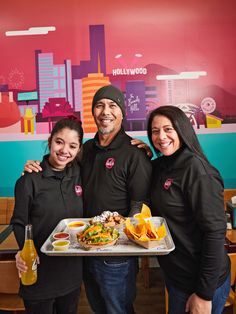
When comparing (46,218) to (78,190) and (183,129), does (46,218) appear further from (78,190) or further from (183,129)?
(183,129)

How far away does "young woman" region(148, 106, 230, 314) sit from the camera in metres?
1.31

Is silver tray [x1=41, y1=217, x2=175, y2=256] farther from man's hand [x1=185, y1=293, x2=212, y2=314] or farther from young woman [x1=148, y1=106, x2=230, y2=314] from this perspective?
man's hand [x1=185, y1=293, x2=212, y2=314]

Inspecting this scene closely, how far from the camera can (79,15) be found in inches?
132

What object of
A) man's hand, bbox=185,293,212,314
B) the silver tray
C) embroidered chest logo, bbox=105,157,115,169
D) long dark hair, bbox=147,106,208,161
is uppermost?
long dark hair, bbox=147,106,208,161

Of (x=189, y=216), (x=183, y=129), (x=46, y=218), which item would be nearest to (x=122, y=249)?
(x=189, y=216)

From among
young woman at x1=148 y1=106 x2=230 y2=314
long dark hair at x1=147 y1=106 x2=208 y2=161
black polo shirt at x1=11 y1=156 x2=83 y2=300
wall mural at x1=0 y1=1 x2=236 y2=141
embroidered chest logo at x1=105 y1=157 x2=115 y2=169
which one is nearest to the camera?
young woman at x1=148 y1=106 x2=230 y2=314

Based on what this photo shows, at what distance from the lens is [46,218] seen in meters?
1.62

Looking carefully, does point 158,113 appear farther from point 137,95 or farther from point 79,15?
point 79,15

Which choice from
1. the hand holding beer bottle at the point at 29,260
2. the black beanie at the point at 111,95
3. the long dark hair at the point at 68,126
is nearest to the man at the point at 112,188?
the black beanie at the point at 111,95

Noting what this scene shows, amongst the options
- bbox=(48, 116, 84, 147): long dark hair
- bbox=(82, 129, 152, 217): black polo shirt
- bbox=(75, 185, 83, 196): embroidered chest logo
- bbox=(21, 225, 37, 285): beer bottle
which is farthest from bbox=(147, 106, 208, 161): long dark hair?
bbox=(21, 225, 37, 285): beer bottle

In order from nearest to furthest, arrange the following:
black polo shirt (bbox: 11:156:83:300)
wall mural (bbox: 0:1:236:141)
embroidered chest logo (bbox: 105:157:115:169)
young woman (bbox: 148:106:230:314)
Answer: young woman (bbox: 148:106:230:314)
black polo shirt (bbox: 11:156:83:300)
embroidered chest logo (bbox: 105:157:115:169)
wall mural (bbox: 0:1:236:141)

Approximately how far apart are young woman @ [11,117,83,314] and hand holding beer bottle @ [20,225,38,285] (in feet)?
0.12

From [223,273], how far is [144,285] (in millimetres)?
1753

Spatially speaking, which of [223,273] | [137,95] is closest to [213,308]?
[223,273]
